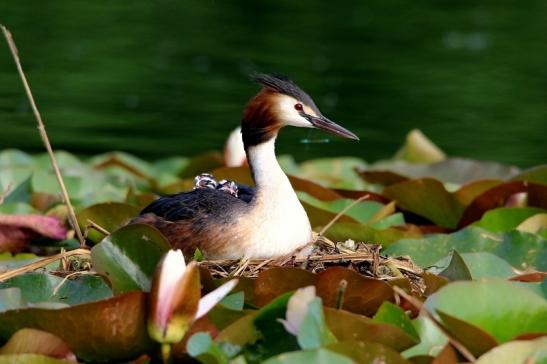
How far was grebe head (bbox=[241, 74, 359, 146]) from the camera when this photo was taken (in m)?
4.59

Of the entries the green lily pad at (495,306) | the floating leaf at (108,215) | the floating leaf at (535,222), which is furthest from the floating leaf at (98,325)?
A: the floating leaf at (535,222)

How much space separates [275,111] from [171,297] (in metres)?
1.82

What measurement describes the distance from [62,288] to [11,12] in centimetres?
913

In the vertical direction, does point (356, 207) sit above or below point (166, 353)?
below

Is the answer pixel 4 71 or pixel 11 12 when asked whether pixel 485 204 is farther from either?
pixel 11 12

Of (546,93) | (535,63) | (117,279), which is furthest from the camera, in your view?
(535,63)

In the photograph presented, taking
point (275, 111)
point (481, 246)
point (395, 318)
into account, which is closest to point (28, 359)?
point (395, 318)

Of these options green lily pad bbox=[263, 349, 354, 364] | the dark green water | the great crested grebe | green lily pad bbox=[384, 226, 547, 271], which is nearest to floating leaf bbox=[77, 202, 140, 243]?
the great crested grebe

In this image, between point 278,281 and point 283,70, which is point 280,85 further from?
point 283,70

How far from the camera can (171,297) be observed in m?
2.86

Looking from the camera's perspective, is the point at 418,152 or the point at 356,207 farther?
the point at 418,152

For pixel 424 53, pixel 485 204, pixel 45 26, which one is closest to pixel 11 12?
pixel 45 26

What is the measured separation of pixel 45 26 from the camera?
11.8m

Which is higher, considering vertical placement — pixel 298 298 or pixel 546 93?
pixel 298 298
